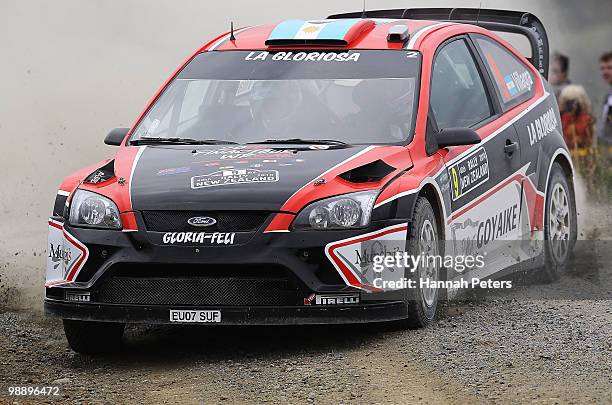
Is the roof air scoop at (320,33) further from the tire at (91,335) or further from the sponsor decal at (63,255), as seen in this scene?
the tire at (91,335)

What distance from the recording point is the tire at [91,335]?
7.94 meters

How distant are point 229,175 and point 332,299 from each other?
0.82 m

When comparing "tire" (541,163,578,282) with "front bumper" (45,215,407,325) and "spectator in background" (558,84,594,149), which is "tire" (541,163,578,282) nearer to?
"front bumper" (45,215,407,325)

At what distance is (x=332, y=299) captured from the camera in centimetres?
→ 752

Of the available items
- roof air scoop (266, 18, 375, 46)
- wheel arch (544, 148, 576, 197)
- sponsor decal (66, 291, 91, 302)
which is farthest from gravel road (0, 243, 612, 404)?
roof air scoop (266, 18, 375, 46)

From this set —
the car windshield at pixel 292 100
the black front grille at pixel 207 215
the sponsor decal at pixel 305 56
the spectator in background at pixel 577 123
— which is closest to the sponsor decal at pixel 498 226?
the car windshield at pixel 292 100

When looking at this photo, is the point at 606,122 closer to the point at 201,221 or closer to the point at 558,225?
the point at 558,225

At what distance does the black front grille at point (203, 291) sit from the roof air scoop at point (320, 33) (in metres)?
2.01

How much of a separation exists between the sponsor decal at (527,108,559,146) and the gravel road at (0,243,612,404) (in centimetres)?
126

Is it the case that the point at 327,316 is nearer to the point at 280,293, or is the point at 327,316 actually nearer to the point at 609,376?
the point at 280,293

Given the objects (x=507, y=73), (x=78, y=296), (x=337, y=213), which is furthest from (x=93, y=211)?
(x=507, y=73)

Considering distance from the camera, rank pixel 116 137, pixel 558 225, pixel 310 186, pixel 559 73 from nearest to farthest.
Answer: pixel 310 186 → pixel 116 137 → pixel 558 225 → pixel 559 73

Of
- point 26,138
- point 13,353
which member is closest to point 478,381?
point 13,353

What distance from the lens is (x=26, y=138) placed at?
47.0ft
